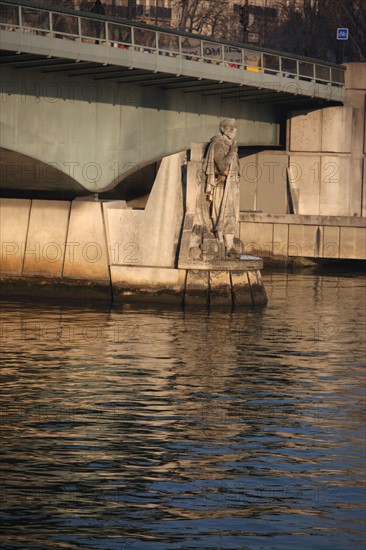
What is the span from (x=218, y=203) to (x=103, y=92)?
7.14 m

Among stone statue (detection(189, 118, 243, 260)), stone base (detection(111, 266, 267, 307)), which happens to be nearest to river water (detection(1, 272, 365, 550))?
stone base (detection(111, 266, 267, 307))

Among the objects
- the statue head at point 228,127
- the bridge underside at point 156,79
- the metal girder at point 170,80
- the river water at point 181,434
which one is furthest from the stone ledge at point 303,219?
the river water at point 181,434

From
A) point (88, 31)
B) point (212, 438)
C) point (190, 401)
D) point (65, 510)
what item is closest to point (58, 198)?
point (88, 31)

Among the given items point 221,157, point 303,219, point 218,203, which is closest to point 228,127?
point 221,157

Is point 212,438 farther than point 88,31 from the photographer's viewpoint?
No

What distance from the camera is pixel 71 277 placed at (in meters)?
43.4

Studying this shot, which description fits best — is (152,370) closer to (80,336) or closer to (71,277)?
(80,336)

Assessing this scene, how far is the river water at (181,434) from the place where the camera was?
58.3ft

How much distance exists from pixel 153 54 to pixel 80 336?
545 inches

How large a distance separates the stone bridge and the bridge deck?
0.14ft

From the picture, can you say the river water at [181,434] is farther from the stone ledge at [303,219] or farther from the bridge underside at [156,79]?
the stone ledge at [303,219]

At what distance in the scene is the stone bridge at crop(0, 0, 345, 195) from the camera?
41775 mm

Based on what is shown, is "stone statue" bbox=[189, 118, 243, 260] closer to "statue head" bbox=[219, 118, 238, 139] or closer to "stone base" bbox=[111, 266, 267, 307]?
"statue head" bbox=[219, 118, 238, 139]

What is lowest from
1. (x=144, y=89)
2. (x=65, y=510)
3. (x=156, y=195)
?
(x=65, y=510)
